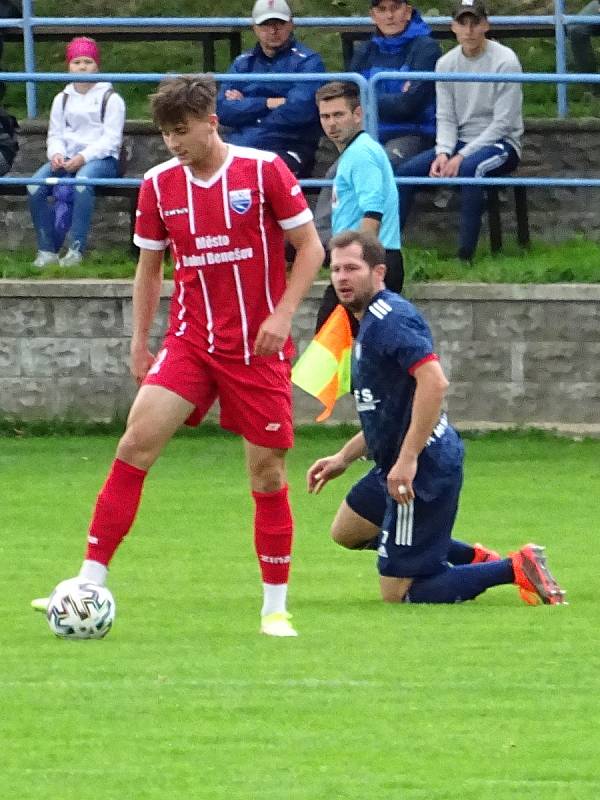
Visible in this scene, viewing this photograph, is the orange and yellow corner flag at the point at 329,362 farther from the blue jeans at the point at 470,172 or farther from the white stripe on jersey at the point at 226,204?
the blue jeans at the point at 470,172

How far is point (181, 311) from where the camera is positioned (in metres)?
7.55

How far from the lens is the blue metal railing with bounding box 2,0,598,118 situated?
16.9 m

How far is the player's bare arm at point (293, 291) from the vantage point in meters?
7.22

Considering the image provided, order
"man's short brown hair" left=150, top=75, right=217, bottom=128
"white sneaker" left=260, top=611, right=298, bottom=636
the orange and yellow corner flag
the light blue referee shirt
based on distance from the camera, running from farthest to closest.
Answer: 1. the light blue referee shirt
2. the orange and yellow corner flag
3. "white sneaker" left=260, top=611, right=298, bottom=636
4. "man's short brown hair" left=150, top=75, right=217, bottom=128

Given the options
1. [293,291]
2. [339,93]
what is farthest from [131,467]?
[339,93]

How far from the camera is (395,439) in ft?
26.8

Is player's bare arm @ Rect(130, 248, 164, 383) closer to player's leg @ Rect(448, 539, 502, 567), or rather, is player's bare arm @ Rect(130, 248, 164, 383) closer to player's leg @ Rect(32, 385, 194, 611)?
player's leg @ Rect(32, 385, 194, 611)

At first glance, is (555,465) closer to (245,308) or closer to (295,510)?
(295,510)

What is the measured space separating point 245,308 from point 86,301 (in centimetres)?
732

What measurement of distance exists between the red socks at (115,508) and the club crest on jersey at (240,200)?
39.7 inches

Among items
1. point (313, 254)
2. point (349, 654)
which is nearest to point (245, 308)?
point (313, 254)

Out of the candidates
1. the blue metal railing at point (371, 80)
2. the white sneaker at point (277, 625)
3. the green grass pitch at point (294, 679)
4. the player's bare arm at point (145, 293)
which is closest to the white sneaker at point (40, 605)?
the green grass pitch at point (294, 679)

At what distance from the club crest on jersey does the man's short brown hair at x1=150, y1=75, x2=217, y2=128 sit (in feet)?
1.16

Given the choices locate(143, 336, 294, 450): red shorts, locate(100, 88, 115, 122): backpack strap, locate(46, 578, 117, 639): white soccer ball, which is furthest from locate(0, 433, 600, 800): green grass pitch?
locate(100, 88, 115, 122): backpack strap
